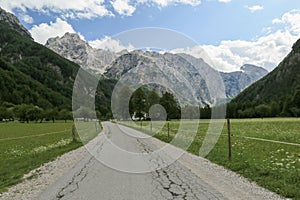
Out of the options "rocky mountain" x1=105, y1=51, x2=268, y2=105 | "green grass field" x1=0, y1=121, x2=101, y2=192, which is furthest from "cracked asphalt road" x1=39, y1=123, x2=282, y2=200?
"rocky mountain" x1=105, y1=51, x2=268, y2=105

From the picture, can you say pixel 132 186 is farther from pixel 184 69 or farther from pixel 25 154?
pixel 25 154

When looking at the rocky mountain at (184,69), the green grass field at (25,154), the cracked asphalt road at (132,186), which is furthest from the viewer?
the rocky mountain at (184,69)

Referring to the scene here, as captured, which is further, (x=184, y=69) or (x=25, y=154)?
(x=25, y=154)

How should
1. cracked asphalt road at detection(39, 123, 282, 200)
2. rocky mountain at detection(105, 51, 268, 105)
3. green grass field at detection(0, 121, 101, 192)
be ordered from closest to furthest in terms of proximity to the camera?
cracked asphalt road at detection(39, 123, 282, 200) → green grass field at detection(0, 121, 101, 192) → rocky mountain at detection(105, 51, 268, 105)

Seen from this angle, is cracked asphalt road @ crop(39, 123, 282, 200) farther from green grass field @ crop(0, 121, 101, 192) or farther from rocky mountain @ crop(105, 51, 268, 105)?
rocky mountain @ crop(105, 51, 268, 105)

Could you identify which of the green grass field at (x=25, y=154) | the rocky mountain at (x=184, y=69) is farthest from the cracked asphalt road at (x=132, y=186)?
the rocky mountain at (x=184, y=69)

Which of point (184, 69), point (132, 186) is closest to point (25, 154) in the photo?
point (184, 69)

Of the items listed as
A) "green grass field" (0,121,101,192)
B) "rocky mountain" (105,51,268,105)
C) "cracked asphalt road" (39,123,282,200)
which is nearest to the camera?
"cracked asphalt road" (39,123,282,200)

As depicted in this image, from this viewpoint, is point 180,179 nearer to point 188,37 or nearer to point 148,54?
point 188,37

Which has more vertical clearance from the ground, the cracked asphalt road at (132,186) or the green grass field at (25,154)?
the cracked asphalt road at (132,186)

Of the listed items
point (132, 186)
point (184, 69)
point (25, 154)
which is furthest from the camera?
point (25, 154)

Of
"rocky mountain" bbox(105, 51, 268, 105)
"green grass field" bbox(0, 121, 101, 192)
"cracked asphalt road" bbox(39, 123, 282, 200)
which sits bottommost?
"green grass field" bbox(0, 121, 101, 192)

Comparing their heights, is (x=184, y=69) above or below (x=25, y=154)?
above

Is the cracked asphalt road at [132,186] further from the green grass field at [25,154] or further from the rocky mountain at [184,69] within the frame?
the rocky mountain at [184,69]
